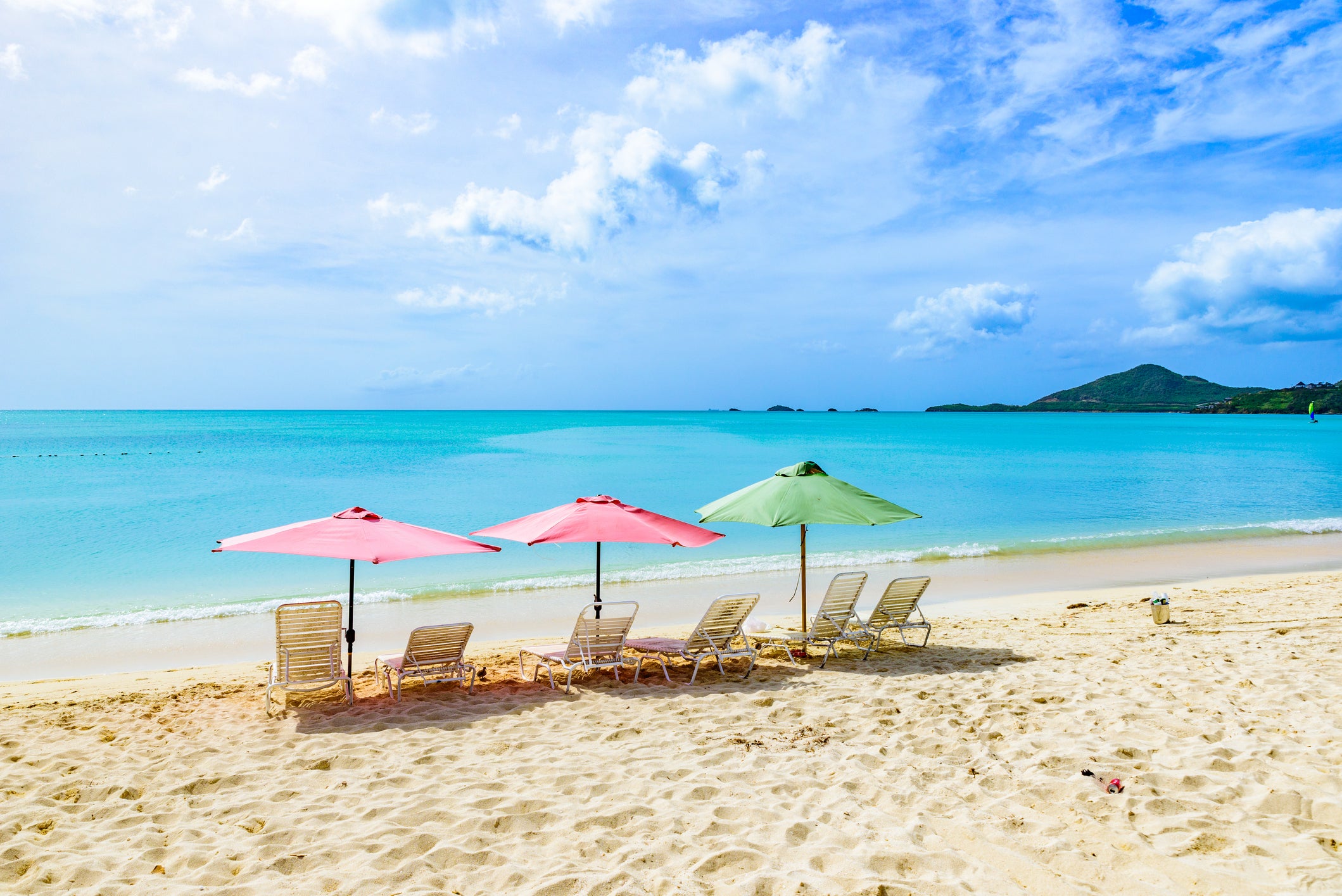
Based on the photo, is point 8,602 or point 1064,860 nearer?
point 1064,860

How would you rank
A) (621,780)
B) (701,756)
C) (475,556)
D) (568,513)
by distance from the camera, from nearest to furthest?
(621,780) < (701,756) < (568,513) < (475,556)

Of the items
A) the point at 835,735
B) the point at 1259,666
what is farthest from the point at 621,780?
the point at 1259,666

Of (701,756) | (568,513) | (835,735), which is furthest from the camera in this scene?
(568,513)

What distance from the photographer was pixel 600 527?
7711 mm

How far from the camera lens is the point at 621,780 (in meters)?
5.07

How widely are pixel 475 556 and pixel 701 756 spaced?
42.7 ft

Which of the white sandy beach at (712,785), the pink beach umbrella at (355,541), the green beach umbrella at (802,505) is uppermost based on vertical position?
the green beach umbrella at (802,505)

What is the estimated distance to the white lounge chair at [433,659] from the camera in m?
7.28

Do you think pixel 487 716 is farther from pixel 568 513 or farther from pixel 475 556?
pixel 475 556

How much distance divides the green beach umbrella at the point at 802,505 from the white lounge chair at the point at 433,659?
2.74 meters

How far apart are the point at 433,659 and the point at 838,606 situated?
4.29 meters

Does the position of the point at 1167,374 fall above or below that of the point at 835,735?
above

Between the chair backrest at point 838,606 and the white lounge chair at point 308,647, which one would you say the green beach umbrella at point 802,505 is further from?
the white lounge chair at point 308,647

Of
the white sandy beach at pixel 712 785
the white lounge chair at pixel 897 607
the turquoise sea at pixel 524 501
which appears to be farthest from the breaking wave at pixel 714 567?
the white lounge chair at pixel 897 607
